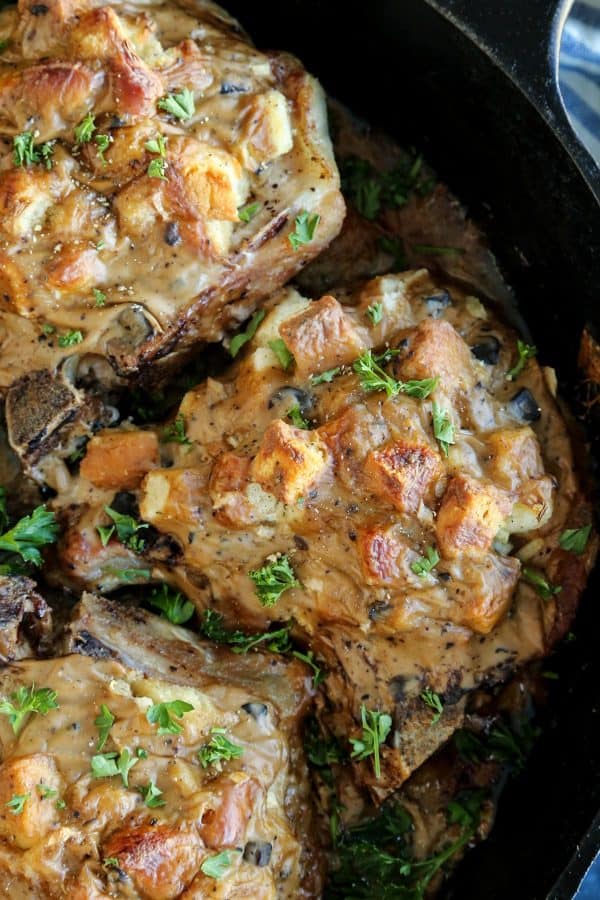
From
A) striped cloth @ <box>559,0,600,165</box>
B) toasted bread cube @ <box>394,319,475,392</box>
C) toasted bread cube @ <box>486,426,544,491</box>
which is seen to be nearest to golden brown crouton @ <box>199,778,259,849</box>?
toasted bread cube @ <box>486,426,544,491</box>

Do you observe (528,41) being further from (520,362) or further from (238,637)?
(238,637)

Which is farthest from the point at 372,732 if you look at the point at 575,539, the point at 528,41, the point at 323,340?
the point at 528,41

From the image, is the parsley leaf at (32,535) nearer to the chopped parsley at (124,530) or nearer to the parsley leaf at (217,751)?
the chopped parsley at (124,530)

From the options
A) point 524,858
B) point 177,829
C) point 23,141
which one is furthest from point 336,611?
point 23,141

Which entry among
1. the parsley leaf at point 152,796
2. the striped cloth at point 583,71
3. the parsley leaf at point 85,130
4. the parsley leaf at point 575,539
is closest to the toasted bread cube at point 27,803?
the parsley leaf at point 152,796

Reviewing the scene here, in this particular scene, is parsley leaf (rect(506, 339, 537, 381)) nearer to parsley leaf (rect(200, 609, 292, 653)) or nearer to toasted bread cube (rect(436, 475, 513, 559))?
toasted bread cube (rect(436, 475, 513, 559))

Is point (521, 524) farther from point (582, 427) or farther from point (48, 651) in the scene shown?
point (48, 651)
